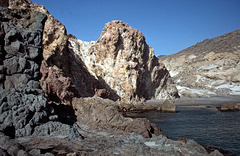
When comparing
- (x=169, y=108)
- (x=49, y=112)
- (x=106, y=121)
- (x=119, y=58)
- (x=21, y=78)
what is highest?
(x=119, y=58)

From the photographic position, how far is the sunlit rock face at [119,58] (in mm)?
48875

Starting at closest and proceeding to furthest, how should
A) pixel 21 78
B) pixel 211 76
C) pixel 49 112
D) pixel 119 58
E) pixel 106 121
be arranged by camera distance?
1. pixel 21 78
2. pixel 49 112
3. pixel 106 121
4. pixel 119 58
5. pixel 211 76

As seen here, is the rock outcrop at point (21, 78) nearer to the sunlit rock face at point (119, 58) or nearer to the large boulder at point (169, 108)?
the large boulder at point (169, 108)

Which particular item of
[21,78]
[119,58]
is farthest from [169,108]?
[21,78]

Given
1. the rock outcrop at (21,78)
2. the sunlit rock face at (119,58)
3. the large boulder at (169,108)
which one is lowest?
the large boulder at (169,108)

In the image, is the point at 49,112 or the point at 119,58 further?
the point at 119,58

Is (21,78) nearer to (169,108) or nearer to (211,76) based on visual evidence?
(169,108)

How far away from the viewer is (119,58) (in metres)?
51.1

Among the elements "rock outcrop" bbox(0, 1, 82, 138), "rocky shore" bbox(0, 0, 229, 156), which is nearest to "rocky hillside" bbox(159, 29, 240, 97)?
"rocky shore" bbox(0, 0, 229, 156)

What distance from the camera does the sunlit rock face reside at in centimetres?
4888

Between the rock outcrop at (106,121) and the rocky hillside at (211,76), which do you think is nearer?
the rock outcrop at (106,121)

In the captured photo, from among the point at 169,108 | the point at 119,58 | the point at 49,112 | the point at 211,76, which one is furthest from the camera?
the point at 211,76

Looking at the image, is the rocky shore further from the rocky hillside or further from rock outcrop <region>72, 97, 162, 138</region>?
the rocky hillside

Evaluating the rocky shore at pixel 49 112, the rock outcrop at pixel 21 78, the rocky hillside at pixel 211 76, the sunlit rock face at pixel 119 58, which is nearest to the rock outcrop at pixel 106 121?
the rocky shore at pixel 49 112
